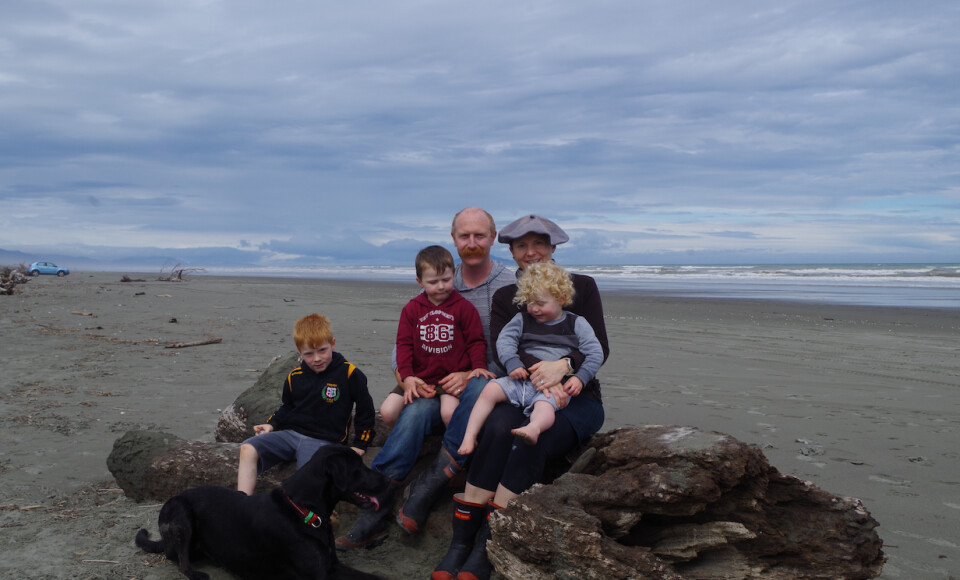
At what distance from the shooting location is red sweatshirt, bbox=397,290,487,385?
484cm

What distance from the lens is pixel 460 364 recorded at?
16.0ft

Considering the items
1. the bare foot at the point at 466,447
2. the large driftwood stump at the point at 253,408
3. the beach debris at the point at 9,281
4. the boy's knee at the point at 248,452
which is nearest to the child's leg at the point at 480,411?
the bare foot at the point at 466,447

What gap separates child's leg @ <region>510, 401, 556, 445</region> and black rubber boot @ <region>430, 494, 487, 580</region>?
51 centimetres

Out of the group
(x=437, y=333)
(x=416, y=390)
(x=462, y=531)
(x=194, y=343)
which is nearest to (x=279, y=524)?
(x=462, y=531)

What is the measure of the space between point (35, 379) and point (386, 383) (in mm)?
4625

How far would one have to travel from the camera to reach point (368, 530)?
4434mm

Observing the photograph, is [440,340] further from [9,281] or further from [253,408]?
[9,281]

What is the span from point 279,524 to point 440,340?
65.3 inches

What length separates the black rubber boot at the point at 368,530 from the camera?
174 inches

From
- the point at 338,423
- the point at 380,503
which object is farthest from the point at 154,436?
the point at 380,503

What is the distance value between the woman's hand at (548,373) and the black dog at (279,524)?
112 centimetres

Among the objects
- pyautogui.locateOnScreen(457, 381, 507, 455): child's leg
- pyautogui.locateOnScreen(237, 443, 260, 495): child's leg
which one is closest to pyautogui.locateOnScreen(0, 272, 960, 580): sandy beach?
pyautogui.locateOnScreen(237, 443, 260, 495): child's leg

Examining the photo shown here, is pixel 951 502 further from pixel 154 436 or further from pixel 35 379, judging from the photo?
pixel 35 379

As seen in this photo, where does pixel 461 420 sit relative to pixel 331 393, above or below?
below
